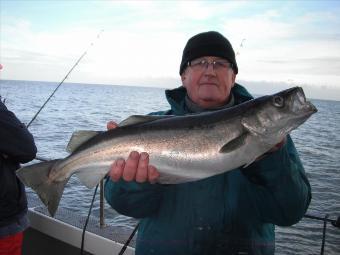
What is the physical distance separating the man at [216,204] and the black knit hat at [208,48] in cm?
116

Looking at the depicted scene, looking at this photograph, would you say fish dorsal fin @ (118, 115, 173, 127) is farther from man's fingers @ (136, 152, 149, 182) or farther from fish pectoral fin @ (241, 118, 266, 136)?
fish pectoral fin @ (241, 118, 266, 136)

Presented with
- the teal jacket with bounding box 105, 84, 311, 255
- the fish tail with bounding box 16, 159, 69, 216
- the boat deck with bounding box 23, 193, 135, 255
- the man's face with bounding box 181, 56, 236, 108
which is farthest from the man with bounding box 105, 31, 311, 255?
the boat deck with bounding box 23, 193, 135, 255

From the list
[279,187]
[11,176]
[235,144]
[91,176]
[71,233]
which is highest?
[235,144]

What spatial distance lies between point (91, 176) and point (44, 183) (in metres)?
0.49

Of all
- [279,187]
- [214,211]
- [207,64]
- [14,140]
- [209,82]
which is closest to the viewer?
[279,187]

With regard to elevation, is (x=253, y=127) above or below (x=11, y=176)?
above

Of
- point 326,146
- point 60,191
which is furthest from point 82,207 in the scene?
point 326,146

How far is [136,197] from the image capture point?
349 cm

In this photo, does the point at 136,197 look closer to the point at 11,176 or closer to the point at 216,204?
the point at 216,204

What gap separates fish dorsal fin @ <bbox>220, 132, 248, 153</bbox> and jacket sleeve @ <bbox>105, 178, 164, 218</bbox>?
2.46 ft

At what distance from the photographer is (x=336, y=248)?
1193cm

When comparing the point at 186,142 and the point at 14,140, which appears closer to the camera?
the point at 186,142

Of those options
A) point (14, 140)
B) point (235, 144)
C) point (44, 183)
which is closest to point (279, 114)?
point (235, 144)

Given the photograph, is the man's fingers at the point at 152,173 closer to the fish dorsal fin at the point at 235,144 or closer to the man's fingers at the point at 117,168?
the man's fingers at the point at 117,168
